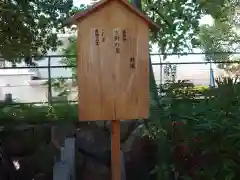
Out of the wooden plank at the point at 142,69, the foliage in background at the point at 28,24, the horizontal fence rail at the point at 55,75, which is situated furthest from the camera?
the horizontal fence rail at the point at 55,75

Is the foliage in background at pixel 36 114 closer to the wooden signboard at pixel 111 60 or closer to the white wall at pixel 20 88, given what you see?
the white wall at pixel 20 88

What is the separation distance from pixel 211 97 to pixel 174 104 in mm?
718

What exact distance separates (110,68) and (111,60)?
60mm

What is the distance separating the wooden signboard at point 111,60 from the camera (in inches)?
121

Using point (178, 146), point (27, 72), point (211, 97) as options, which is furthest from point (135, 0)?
point (27, 72)

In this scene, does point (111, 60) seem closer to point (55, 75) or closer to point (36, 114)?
point (36, 114)

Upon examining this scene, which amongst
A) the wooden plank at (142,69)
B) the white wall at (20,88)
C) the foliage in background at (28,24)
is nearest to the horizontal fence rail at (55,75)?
the white wall at (20,88)

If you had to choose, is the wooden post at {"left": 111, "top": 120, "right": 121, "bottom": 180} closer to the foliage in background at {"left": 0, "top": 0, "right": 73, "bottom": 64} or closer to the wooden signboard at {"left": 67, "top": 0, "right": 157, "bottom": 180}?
the wooden signboard at {"left": 67, "top": 0, "right": 157, "bottom": 180}

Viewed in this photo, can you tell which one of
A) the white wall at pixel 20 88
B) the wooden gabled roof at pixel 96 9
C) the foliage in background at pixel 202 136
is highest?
the wooden gabled roof at pixel 96 9

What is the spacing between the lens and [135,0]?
593 cm

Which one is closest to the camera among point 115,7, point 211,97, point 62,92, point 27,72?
point 115,7

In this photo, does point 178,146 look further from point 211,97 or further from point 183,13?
point 183,13

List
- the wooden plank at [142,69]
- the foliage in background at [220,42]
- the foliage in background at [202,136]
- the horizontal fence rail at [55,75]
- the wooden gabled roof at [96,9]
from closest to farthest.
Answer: the wooden gabled roof at [96,9] → the wooden plank at [142,69] → the foliage in background at [202,136] → the horizontal fence rail at [55,75] → the foliage in background at [220,42]

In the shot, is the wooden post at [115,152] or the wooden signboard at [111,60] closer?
the wooden signboard at [111,60]
